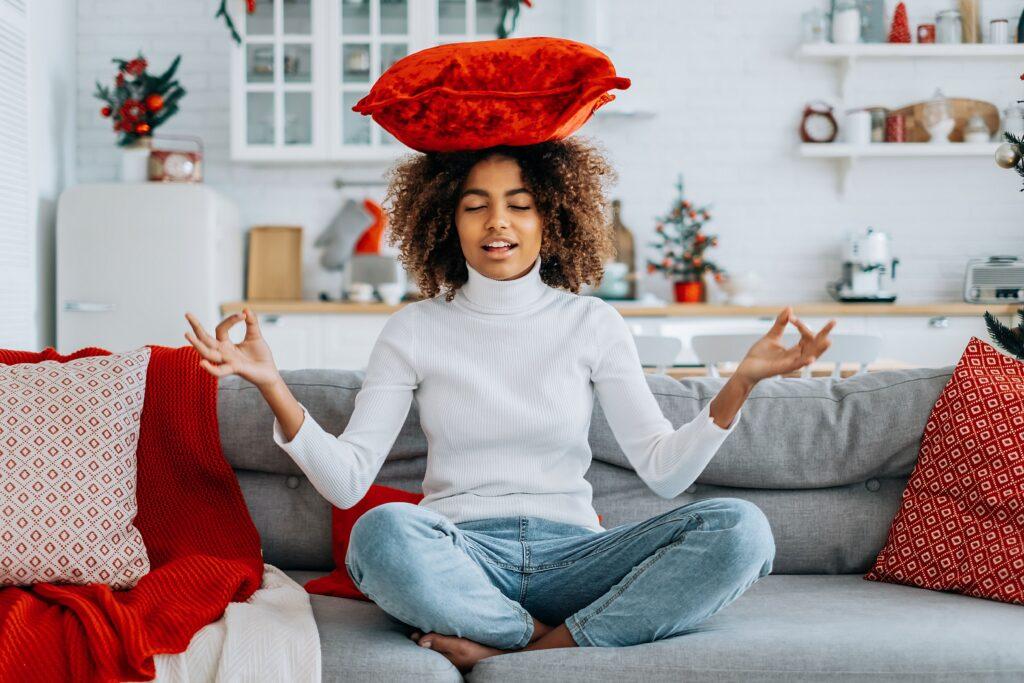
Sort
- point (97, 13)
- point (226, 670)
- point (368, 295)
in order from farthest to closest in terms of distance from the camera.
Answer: point (97, 13) < point (368, 295) < point (226, 670)

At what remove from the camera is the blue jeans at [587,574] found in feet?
4.45

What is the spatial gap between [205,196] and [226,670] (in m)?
3.04

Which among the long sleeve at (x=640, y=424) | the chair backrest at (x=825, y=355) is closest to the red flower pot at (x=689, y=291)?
the chair backrest at (x=825, y=355)

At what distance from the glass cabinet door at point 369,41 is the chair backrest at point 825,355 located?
203cm

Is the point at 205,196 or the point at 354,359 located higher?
the point at 205,196

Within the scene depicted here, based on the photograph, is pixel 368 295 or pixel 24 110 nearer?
pixel 24 110

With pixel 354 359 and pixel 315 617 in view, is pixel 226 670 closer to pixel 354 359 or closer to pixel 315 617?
Result: pixel 315 617

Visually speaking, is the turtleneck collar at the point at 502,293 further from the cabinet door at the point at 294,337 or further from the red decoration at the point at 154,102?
the red decoration at the point at 154,102

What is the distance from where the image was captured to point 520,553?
1.52 m

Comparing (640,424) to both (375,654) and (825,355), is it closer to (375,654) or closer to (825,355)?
(375,654)

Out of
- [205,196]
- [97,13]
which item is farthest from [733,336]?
[97,13]

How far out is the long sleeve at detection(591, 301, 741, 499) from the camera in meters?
1.51

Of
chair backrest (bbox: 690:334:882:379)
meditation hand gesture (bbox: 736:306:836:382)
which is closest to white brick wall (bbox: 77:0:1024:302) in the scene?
chair backrest (bbox: 690:334:882:379)

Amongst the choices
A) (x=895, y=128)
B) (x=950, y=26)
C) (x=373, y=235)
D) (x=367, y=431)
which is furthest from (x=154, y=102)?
(x=950, y=26)
